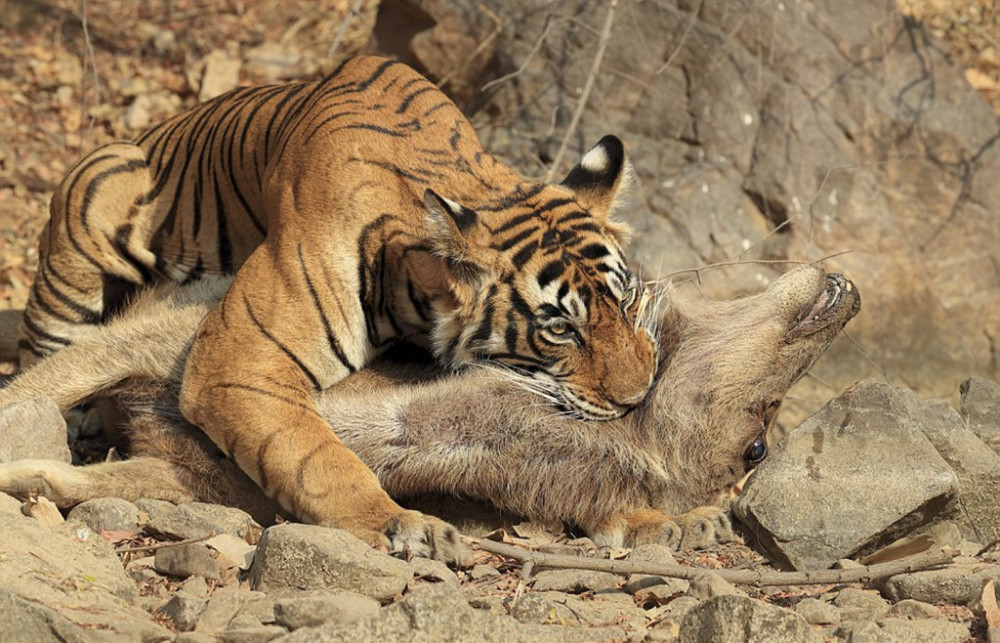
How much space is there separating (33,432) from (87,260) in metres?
1.58

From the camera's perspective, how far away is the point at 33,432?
443 centimetres

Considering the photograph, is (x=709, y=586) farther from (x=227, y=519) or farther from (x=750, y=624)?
(x=227, y=519)

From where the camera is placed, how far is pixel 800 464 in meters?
4.14

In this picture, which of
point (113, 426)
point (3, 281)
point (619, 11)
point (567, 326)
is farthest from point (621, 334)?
point (3, 281)

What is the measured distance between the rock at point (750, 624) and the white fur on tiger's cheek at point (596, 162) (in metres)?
2.38

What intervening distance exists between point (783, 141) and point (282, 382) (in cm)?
407

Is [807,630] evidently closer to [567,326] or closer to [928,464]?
[928,464]

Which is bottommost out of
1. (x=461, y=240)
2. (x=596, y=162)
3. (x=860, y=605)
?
(x=860, y=605)

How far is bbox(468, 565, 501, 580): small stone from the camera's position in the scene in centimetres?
374

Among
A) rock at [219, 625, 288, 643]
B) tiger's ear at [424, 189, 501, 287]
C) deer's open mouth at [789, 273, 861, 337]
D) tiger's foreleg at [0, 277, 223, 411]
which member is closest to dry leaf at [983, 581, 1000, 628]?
deer's open mouth at [789, 273, 861, 337]

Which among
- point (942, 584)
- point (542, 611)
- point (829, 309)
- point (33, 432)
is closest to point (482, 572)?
→ point (542, 611)

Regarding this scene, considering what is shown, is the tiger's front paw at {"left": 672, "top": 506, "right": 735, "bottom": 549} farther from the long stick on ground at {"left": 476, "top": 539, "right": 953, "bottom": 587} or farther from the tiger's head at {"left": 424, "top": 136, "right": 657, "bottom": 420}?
the long stick on ground at {"left": 476, "top": 539, "right": 953, "bottom": 587}

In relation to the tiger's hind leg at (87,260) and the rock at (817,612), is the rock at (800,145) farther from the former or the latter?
the rock at (817,612)

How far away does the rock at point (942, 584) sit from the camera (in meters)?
3.36
